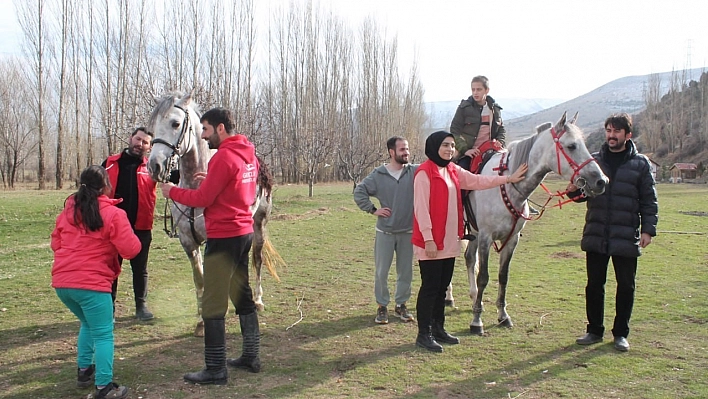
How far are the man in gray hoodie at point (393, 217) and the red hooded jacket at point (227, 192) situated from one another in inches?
73.0

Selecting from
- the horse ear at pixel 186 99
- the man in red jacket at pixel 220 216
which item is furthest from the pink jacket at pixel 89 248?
the horse ear at pixel 186 99

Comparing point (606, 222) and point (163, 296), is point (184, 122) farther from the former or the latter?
point (606, 222)

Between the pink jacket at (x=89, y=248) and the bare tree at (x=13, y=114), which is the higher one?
the bare tree at (x=13, y=114)

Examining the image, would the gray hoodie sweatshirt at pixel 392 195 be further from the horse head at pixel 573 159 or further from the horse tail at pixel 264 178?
the horse head at pixel 573 159

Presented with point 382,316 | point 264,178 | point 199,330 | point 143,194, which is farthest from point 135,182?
point 382,316

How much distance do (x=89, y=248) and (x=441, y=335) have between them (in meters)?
3.26

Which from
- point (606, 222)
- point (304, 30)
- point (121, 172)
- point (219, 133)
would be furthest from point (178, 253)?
point (304, 30)

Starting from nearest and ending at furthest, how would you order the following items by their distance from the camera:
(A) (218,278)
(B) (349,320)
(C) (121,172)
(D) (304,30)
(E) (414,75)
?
(A) (218,278) → (C) (121,172) → (B) (349,320) → (D) (304,30) → (E) (414,75)

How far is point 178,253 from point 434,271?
676 cm

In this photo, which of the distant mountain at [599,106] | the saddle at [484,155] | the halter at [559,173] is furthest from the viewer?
the distant mountain at [599,106]

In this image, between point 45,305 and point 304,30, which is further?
point 304,30

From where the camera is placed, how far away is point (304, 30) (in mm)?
38344

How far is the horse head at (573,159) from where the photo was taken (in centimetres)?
475

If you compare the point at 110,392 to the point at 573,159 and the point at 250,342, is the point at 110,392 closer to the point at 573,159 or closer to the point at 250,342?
the point at 250,342
